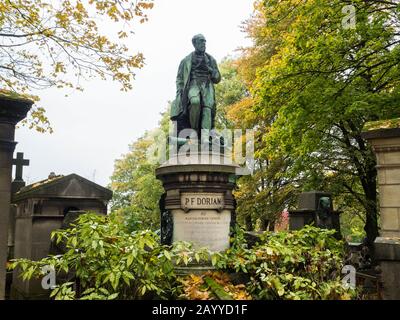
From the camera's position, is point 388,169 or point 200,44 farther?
point 200,44

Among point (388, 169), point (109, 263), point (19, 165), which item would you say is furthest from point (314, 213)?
point (19, 165)

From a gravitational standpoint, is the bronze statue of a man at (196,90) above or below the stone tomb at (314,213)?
above

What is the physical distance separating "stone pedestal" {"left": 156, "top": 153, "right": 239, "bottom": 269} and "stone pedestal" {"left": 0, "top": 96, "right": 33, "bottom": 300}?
336 centimetres

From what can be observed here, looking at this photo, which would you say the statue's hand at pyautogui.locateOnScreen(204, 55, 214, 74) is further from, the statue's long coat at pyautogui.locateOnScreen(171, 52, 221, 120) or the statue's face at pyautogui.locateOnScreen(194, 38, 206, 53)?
the statue's face at pyautogui.locateOnScreen(194, 38, 206, 53)

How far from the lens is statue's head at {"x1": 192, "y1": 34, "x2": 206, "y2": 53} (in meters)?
8.83

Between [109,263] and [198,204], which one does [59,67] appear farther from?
[109,263]

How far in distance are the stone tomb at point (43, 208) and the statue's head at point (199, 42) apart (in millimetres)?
4507

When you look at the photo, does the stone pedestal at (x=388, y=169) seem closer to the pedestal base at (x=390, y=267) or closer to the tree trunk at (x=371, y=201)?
the pedestal base at (x=390, y=267)

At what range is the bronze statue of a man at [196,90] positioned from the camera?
28.3 feet

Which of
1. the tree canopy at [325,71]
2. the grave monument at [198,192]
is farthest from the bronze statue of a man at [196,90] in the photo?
the tree canopy at [325,71]

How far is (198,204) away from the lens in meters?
7.54

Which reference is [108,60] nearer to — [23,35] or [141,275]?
[23,35]

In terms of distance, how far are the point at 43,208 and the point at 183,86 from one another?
15.2 ft
